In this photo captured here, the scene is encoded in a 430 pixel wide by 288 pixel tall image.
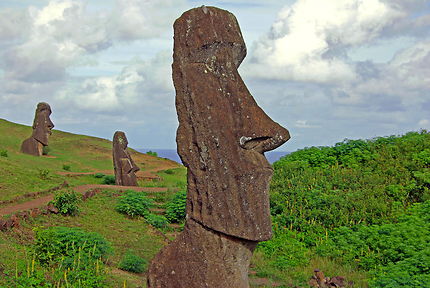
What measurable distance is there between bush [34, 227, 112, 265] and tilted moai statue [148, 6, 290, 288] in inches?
141

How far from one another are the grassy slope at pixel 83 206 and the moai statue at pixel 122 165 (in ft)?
4.95

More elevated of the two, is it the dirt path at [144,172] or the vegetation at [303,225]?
the dirt path at [144,172]

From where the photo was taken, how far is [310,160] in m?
20.5

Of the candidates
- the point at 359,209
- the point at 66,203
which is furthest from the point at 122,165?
the point at 359,209

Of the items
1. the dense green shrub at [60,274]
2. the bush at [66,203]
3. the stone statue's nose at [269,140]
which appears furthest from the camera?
the bush at [66,203]

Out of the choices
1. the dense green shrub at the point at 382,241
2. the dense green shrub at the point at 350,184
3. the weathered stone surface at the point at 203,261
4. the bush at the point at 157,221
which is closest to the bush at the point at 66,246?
the weathered stone surface at the point at 203,261

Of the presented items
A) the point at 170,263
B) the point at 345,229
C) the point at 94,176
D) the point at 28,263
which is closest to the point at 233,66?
the point at 170,263

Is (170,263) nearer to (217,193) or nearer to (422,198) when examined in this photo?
(217,193)

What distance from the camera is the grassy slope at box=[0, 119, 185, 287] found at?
37.1ft

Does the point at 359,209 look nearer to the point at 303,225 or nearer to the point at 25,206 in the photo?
the point at 303,225

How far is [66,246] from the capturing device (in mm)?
10539

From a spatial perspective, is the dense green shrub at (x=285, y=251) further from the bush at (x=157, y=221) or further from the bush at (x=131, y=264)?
the bush at (x=157, y=221)

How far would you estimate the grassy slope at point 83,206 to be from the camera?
1132 cm

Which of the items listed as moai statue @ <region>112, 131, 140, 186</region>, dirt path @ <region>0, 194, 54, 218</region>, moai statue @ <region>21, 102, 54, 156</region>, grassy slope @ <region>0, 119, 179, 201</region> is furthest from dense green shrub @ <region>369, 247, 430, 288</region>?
moai statue @ <region>21, 102, 54, 156</region>
